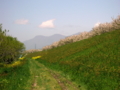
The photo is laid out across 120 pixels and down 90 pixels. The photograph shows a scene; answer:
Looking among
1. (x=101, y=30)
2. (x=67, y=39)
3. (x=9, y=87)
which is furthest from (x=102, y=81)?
(x=67, y=39)

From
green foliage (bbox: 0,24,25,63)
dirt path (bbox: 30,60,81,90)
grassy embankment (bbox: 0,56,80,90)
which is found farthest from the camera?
green foliage (bbox: 0,24,25,63)

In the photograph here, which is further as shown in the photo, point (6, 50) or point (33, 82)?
point (6, 50)

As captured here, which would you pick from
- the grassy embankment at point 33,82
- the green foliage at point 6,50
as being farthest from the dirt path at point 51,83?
the green foliage at point 6,50

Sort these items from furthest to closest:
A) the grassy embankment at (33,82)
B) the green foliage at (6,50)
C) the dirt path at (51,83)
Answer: the green foliage at (6,50), the dirt path at (51,83), the grassy embankment at (33,82)

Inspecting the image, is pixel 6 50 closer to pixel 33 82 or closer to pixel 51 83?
pixel 33 82

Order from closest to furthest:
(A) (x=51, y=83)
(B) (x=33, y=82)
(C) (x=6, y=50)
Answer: (A) (x=51, y=83), (B) (x=33, y=82), (C) (x=6, y=50)

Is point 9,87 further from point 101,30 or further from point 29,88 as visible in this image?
point 101,30

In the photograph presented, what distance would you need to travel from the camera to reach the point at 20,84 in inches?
571

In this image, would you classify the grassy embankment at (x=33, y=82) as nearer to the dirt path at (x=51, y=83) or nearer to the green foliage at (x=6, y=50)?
the dirt path at (x=51, y=83)

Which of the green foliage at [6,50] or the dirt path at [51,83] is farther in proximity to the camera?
the green foliage at [6,50]

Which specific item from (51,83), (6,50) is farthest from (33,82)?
(6,50)

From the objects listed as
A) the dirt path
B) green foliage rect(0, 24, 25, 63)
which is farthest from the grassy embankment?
green foliage rect(0, 24, 25, 63)

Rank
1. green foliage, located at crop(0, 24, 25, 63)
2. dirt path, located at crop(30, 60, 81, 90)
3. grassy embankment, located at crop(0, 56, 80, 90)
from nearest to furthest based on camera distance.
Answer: grassy embankment, located at crop(0, 56, 80, 90) < dirt path, located at crop(30, 60, 81, 90) < green foliage, located at crop(0, 24, 25, 63)

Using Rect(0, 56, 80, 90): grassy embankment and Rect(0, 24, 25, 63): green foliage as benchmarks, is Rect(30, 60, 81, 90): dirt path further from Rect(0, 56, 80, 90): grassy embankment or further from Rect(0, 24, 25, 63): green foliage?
Rect(0, 24, 25, 63): green foliage
